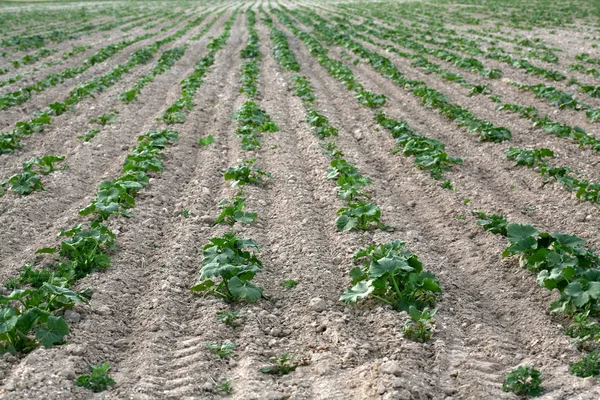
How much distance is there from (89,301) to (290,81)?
10930 millimetres

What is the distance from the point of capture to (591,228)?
6.94m

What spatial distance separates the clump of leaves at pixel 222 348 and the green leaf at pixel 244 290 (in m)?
0.60

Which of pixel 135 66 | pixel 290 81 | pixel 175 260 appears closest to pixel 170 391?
pixel 175 260

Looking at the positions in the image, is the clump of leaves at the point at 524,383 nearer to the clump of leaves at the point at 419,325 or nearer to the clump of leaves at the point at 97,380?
the clump of leaves at the point at 419,325

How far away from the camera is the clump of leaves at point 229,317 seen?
5.27m

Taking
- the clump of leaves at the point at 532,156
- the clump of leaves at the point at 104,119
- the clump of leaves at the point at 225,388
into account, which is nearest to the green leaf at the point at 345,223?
the clump of leaves at the point at 225,388

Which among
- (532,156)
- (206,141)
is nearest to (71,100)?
(206,141)

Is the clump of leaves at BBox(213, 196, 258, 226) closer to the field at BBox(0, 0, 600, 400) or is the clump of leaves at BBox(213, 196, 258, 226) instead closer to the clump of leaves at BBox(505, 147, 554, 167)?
the field at BBox(0, 0, 600, 400)

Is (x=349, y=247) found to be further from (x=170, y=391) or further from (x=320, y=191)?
(x=170, y=391)

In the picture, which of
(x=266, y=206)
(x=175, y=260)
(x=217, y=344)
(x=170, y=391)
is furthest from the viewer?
(x=266, y=206)

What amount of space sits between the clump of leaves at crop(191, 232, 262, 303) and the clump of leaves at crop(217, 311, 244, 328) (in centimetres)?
18

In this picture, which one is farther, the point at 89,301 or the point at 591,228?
the point at 591,228

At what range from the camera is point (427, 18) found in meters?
32.0

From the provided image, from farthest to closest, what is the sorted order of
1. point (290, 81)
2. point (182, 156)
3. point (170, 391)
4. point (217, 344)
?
point (290, 81), point (182, 156), point (217, 344), point (170, 391)
